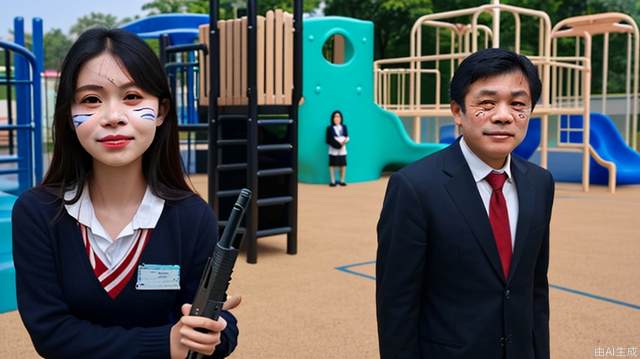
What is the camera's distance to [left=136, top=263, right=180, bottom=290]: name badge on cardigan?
159cm

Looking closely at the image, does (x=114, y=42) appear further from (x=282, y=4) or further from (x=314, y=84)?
(x=282, y=4)

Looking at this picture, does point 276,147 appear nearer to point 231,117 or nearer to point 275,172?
point 275,172

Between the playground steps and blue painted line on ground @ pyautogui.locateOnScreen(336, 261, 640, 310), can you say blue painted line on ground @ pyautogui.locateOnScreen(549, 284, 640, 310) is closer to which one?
blue painted line on ground @ pyautogui.locateOnScreen(336, 261, 640, 310)

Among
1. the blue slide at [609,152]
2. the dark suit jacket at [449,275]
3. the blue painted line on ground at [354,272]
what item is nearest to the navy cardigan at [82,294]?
the dark suit jacket at [449,275]

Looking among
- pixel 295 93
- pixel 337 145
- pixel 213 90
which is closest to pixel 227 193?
pixel 213 90

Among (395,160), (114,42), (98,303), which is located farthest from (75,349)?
(395,160)

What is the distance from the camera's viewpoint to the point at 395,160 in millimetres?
14453

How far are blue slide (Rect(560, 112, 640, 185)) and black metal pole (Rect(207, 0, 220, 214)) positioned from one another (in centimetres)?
828

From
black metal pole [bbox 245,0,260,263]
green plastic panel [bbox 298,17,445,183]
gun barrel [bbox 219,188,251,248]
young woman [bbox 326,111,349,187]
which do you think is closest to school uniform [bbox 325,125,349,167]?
young woman [bbox 326,111,349,187]

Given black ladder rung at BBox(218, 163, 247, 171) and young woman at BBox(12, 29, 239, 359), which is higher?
young woman at BBox(12, 29, 239, 359)

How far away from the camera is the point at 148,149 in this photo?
1.73 m

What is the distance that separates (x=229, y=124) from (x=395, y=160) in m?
8.14

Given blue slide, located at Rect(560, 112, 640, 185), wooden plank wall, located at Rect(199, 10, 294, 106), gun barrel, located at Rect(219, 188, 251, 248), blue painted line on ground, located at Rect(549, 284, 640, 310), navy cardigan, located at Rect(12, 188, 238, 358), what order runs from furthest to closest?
blue slide, located at Rect(560, 112, 640, 185) < wooden plank wall, located at Rect(199, 10, 294, 106) < blue painted line on ground, located at Rect(549, 284, 640, 310) < navy cardigan, located at Rect(12, 188, 238, 358) < gun barrel, located at Rect(219, 188, 251, 248)

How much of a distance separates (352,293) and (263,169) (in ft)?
6.34
